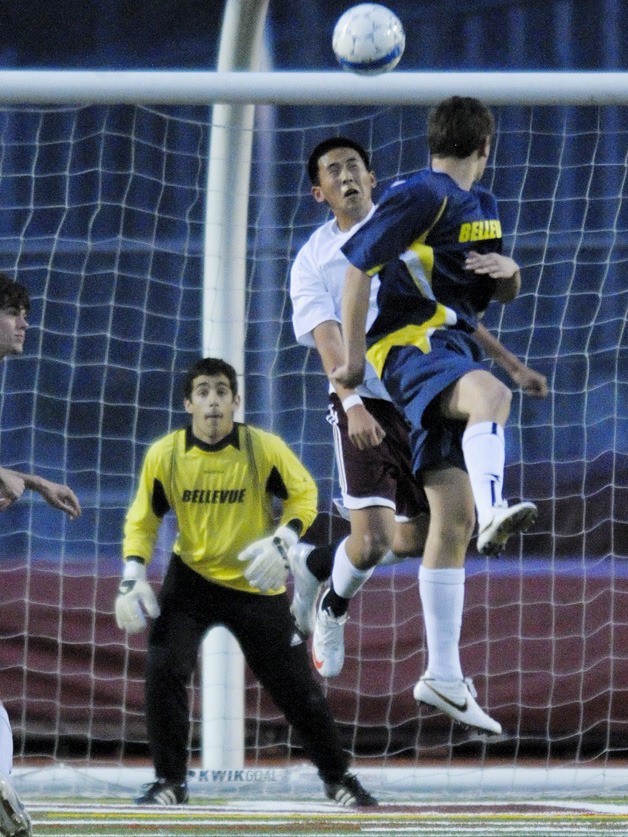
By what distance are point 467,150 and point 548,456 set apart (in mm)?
4252

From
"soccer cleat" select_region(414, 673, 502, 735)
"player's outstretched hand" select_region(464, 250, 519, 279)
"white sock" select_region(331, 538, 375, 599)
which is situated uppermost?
"player's outstretched hand" select_region(464, 250, 519, 279)

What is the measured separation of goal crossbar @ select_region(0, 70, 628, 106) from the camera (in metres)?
6.25

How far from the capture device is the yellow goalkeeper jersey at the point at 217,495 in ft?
20.7

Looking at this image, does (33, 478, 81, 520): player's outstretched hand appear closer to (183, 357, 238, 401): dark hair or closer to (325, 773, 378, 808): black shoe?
(183, 357, 238, 401): dark hair

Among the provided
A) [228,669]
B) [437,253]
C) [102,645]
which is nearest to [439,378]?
[437,253]

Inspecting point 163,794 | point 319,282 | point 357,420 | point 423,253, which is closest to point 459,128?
point 423,253

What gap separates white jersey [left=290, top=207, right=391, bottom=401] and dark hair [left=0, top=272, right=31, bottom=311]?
1449 millimetres

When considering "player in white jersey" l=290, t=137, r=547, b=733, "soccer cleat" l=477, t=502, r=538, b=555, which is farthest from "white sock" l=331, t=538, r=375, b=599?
"soccer cleat" l=477, t=502, r=538, b=555

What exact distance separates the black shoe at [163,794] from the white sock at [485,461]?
2108 mm

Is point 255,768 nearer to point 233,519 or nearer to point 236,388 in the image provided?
point 233,519

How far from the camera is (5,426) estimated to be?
9211mm

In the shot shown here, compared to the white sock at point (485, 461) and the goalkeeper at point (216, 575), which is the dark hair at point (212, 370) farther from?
the white sock at point (485, 461)

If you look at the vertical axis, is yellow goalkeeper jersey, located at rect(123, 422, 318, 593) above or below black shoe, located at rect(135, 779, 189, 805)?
above

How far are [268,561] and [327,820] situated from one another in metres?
1.02
